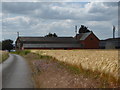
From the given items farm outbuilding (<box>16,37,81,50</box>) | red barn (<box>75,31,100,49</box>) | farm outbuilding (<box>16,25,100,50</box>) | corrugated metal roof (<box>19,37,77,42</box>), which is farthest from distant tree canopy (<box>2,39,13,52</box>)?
red barn (<box>75,31,100,49</box>)

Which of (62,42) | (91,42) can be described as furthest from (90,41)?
(62,42)

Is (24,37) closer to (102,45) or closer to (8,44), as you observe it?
Answer: (8,44)

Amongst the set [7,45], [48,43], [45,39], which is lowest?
[7,45]

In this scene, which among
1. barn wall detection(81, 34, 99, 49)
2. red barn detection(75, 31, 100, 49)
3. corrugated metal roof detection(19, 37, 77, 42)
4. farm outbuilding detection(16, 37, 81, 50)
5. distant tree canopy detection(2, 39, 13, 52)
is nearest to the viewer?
farm outbuilding detection(16, 37, 81, 50)

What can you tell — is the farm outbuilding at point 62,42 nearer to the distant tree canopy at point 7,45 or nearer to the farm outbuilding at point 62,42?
the farm outbuilding at point 62,42

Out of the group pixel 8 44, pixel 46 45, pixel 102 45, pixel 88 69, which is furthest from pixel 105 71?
pixel 8 44

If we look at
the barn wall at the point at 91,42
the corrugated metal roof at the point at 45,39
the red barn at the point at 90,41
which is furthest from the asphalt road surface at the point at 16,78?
the corrugated metal roof at the point at 45,39

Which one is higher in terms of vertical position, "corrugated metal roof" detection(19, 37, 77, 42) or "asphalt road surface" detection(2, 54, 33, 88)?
"corrugated metal roof" detection(19, 37, 77, 42)

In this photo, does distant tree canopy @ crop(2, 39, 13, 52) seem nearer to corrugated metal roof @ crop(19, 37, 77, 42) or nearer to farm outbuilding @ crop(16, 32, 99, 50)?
Result: corrugated metal roof @ crop(19, 37, 77, 42)

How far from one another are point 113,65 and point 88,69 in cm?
315

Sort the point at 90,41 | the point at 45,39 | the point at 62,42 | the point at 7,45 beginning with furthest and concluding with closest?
the point at 7,45, the point at 45,39, the point at 62,42, the point at 90,41

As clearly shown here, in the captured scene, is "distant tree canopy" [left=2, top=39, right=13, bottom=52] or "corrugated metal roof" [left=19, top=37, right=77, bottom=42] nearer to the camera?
"corrugated metal roof" [left=19, top=37, right=77, bottom=42]

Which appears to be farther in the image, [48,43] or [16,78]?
[48,43]

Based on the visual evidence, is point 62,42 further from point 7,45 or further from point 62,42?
point 7,45
